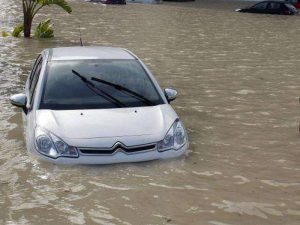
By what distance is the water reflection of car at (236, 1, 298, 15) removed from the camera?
38000mm

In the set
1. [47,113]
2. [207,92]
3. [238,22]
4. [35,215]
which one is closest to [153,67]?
[207,92]

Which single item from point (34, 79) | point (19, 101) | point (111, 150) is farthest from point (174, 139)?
point (34, 79)

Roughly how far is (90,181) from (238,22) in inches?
1066

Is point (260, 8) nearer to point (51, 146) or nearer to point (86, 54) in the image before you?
point (86, 54)

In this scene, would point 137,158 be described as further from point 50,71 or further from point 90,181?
point 50,71

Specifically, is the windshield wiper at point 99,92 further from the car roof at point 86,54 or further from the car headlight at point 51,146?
the car headlight at point 51,146

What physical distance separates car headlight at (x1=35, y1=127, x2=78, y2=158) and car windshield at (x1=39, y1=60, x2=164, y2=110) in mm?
546

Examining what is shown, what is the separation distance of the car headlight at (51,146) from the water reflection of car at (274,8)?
3424 cm

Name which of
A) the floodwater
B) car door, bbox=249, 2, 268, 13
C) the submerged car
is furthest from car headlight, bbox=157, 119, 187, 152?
car door, bbox=249, 2, 268, 13

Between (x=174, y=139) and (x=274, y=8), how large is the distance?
34.0m

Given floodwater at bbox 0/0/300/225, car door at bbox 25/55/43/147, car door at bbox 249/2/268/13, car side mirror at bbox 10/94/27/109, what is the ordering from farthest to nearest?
car door at bbox 249/2/268/13 < car side mirror at bbox 10/94/27/109 < car door at bbox 25/55/43/147 < floodwater at bbox 0/0/300/225

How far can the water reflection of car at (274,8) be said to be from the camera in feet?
125

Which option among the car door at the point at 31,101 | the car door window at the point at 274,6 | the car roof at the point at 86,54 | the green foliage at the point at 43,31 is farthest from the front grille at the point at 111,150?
the car door window at the point at 274,6

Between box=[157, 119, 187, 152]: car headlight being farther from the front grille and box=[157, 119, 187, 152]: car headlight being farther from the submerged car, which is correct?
the front grille
